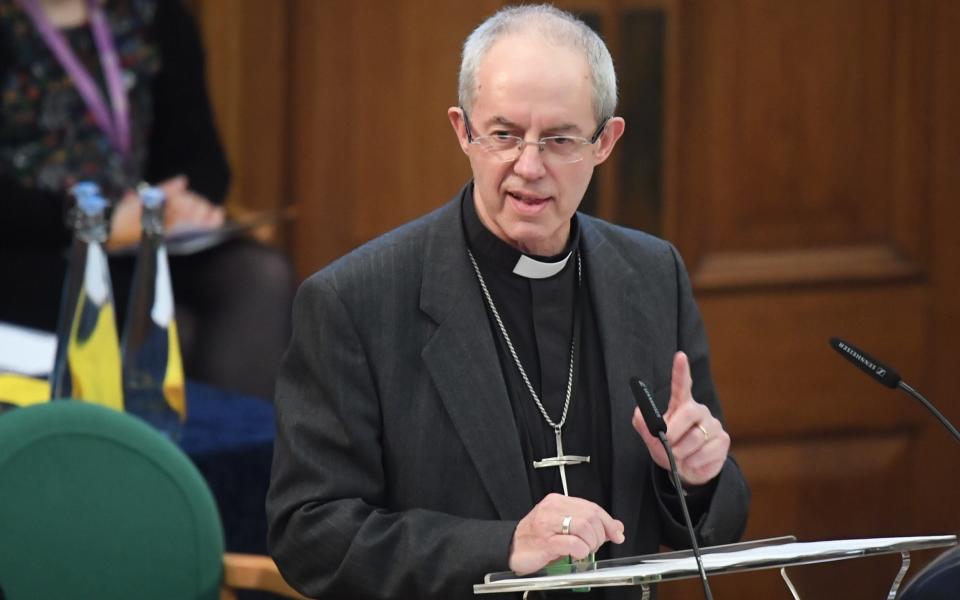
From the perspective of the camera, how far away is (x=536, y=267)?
2.38 metres

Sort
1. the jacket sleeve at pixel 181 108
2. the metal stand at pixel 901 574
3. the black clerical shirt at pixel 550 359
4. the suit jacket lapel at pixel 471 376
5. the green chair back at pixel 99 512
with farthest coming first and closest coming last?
1. the jacket sleeve at pixel 181 108
2. the green chair back at pixel 99 512
3. the black clerical shirt at pixel 550 359
4. the suit jacket lapel at pixel 471 376
5. the metal stand at pixel 901 574

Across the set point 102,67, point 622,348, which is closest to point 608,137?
point 622,348

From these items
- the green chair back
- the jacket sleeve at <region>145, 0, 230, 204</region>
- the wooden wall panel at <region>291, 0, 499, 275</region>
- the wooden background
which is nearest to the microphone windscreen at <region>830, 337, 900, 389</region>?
the green chair back

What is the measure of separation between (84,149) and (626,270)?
2318 millimetres

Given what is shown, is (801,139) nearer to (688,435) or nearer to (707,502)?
(707,502)

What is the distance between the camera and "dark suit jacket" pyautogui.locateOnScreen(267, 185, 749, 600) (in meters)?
2.12

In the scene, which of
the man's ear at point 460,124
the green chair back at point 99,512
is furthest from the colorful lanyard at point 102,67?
the man's ear at point 460,124

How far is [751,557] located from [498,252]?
74 centimetres

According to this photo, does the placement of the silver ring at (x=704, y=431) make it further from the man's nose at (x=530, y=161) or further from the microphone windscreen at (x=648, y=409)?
the man's nose at (x=530, y=161)

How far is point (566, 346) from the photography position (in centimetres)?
242

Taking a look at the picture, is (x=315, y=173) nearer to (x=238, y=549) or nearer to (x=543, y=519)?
(x=238, y=549)

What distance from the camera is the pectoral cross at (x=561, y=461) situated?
7.48ft

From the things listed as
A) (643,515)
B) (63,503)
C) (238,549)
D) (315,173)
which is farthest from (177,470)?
(315,173)

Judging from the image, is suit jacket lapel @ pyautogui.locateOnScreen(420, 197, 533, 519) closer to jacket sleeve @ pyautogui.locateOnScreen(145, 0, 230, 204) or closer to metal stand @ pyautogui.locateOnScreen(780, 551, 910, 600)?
metal stand @ pyautogui.locateOnScreen(780, 551, 910, 600)
